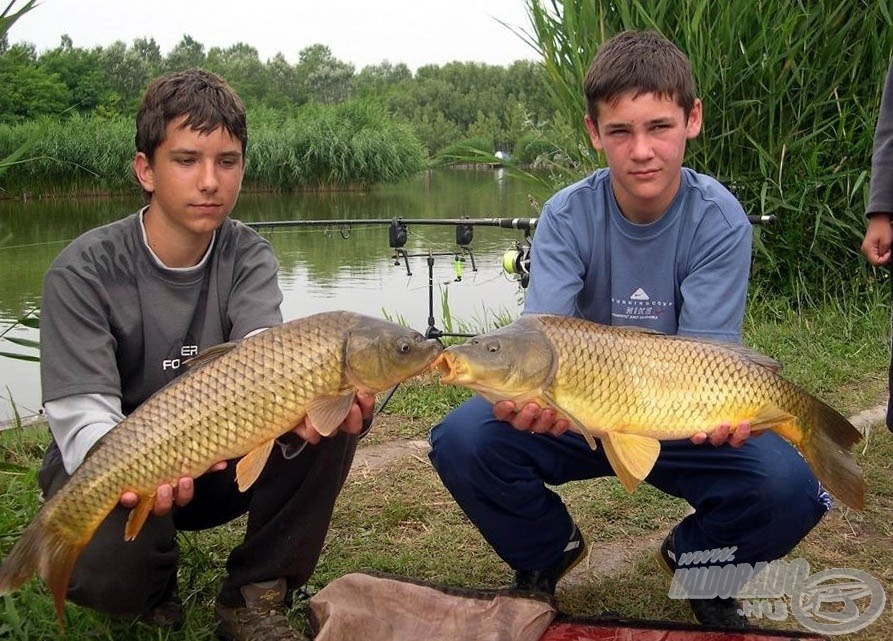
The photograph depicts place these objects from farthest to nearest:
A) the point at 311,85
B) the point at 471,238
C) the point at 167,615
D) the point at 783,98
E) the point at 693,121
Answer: the point at 311,85
the point at 783,98
the point at 471,238
the point at 693,121
the point at 167,615

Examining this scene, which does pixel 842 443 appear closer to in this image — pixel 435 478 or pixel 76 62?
pixel 435 478

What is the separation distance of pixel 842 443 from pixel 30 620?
1532 mm

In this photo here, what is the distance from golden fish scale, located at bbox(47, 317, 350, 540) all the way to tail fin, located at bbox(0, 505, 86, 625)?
0.02 meters

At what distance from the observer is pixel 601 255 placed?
196cm

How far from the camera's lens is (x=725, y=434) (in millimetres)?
1637

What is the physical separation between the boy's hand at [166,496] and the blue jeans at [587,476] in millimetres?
524

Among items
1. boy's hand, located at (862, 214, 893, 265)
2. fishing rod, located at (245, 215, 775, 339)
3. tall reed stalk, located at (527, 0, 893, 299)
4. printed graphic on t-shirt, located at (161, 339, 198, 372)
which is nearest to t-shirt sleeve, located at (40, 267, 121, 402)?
→ printed graphic on t-shirt, located at (161, 339, 198, 372)

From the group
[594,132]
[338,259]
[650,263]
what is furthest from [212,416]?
[338,259]

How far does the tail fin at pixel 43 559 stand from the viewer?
143cm

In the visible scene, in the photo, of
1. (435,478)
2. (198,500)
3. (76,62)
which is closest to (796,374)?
(435,478)

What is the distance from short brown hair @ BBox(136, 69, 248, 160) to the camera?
6.07 feet

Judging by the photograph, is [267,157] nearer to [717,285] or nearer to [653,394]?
[717,285]

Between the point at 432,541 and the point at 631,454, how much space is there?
0.78 metres

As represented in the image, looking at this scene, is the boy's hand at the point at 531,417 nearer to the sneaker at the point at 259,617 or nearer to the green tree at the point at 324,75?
the sneaker at the point at 259,617
